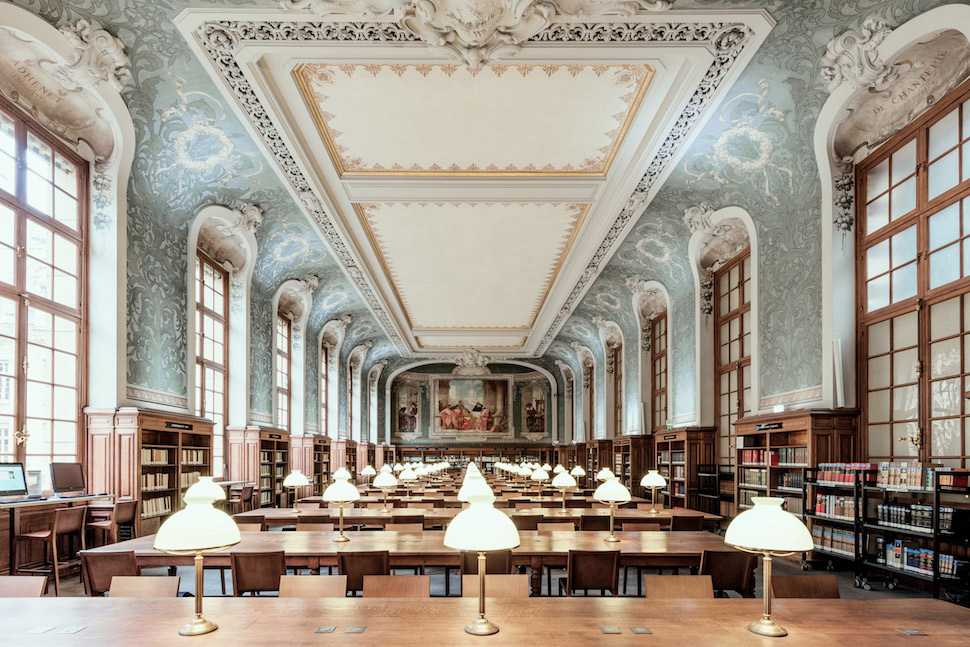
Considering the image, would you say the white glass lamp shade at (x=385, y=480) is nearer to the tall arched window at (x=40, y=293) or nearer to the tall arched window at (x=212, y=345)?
the tall arched window at (x=40, y=293)

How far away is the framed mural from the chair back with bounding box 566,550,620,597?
31408 mm

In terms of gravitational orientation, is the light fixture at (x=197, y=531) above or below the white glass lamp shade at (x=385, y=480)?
above

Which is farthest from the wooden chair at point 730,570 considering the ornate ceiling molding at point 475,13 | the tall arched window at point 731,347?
the tall arched window at point 731,347

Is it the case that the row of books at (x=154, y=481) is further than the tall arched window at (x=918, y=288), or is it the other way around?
the row of books at (x=154, y=481)

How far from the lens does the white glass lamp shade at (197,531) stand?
10.8ft

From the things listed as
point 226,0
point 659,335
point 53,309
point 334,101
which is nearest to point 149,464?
point 53,309

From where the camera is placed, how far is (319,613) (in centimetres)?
400

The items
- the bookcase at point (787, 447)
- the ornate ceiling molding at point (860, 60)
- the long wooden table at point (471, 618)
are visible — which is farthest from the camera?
the bookcase at point (787, 447)

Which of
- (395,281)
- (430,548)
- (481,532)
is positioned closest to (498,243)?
(395,281)

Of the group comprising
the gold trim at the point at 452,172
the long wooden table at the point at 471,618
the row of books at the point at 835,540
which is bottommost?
the row of books at the point at 835,540

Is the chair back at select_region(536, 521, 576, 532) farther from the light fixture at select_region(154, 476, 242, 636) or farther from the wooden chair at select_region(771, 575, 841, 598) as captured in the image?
the light fixture at select_region(154, 476, 242, 636)

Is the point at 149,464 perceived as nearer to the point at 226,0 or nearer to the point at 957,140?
the point at 226,0

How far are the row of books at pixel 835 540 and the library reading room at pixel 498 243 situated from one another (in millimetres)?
55

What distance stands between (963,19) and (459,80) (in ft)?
16.5
